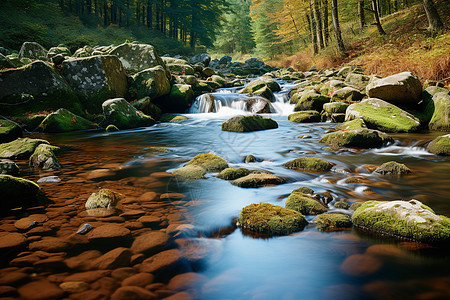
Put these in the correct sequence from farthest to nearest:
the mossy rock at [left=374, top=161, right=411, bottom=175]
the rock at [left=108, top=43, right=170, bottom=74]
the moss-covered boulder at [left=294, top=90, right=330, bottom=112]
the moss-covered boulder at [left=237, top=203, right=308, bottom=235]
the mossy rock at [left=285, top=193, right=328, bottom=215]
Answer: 1. the rock at [left=108, top=43, right=170, bottom=74]
2. the moss-covered boulder at [left=294, top=90, right=330, bottom=112]
3. the mossy rock at [left=374, top=161, right=411, bottom=175]
4. the mossy rock at [left=285, top=193, right=328, bottom=215]
5. the moss-covered boulder at [left=237, top=203, right=308, bottom=235]

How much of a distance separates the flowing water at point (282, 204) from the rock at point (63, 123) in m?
1.27

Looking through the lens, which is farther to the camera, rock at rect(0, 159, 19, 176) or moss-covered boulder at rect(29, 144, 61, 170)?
moss-covered boulder at rect(29, 144, 61, 170)

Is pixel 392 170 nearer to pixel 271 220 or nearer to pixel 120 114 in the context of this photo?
pixel 271 220

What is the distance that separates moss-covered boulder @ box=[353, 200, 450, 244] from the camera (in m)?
2.61

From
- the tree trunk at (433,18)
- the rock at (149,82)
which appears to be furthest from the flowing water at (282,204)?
the tree trunk at (433,18)

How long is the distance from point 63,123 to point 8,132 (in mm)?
2400

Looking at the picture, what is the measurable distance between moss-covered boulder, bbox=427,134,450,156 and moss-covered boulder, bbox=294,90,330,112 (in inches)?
238

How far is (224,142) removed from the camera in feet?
28.5

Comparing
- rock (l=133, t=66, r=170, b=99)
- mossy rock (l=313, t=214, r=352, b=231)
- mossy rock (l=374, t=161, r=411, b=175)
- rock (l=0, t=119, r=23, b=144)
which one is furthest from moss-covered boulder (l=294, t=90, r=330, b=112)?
rock (l=0, t=119, r=23, b=144)

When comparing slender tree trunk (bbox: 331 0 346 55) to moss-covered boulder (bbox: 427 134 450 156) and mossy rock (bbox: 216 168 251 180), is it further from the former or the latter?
mossy rock (bbox: 216 168 251 180)

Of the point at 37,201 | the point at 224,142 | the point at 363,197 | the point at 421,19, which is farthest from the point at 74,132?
the point at 421,19

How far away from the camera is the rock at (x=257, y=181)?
14.7 feet

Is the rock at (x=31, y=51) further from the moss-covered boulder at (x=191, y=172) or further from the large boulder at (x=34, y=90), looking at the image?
the moss-covered boulder at (x=191, y=172)

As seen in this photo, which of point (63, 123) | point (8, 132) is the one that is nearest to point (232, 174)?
point (8, 132)
